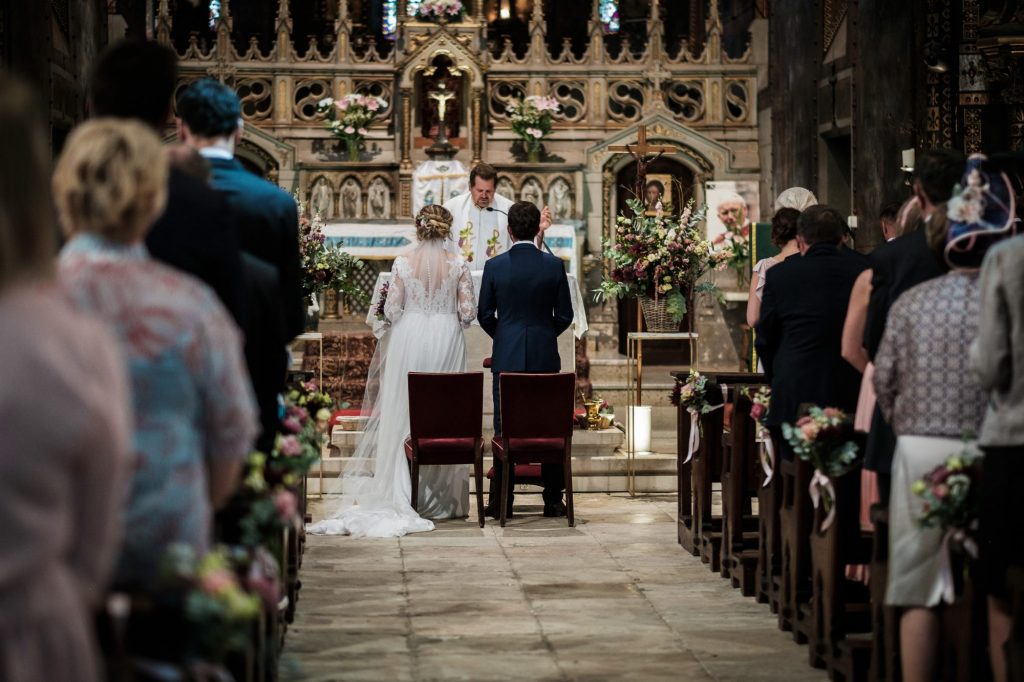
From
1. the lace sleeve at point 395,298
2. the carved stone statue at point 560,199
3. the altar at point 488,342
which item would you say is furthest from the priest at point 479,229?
the carved stone statue at point 560,199

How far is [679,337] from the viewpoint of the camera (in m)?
10.1

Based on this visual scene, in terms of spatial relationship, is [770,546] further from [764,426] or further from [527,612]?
[527,612]

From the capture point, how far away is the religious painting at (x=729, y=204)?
584 inches

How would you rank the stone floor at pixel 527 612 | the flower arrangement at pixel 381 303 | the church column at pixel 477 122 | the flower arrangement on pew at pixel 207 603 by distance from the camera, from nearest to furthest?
the flower arrangement on pew at pixel 207 603 → the stone floor at pixel 527 612 → the flower arrangement at pixel 381 303 → the church column at pixel 477 122

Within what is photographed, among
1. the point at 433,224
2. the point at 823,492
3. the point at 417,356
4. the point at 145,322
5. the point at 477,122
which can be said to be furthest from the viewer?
the point at 477,122

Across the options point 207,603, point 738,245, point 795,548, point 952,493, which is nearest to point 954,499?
point 952,493

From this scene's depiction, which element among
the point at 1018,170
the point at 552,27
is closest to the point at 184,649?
the point at 1018,170

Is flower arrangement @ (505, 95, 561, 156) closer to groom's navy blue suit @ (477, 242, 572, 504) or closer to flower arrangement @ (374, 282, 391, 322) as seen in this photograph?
flower arrangement @ (374, 282, 391, 322)

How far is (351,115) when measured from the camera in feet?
48.9

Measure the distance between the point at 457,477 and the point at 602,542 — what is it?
1.16m

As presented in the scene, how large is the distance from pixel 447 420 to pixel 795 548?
118 inches

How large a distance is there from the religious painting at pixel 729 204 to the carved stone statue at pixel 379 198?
3.30m

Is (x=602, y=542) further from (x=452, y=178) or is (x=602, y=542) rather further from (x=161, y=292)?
(x=452, y=178)

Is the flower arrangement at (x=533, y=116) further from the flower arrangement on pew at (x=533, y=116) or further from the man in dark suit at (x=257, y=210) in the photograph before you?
the man in dark suit at (x=257, y=210)
